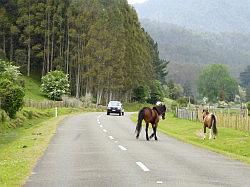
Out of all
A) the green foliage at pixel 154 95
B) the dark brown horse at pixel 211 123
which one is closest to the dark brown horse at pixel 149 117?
the dark brown horse at pixel 211 123

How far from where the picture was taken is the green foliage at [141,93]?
102 meters

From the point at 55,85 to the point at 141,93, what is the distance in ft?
95.4

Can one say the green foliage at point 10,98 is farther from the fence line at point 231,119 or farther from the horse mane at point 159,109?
the horse mane at point 159,109

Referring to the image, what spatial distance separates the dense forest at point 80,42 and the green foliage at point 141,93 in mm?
7534

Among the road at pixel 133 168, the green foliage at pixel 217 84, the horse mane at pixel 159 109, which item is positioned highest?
the green foliage at pixel 217 84

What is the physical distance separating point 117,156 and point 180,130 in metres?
20.4

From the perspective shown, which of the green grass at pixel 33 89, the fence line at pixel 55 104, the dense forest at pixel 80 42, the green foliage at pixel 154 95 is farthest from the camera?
the green foliage at pixel 154 95

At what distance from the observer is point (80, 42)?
83.9 metres

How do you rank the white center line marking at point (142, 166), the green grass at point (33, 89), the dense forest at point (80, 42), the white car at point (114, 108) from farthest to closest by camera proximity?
the dense forest at point (80, 42), the green grass at point (33, 89), the white car at point (114, 108), the white center line marking at point (142, 166)

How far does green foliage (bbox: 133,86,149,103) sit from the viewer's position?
4029 inches

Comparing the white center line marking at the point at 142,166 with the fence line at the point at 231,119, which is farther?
the fence line at the point at 231,119

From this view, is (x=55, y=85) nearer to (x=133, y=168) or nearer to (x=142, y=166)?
(x=142, y=166)

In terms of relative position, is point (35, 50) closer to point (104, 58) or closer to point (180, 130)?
point (104, 58)

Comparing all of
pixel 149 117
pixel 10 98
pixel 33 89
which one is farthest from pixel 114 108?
pixel 149 117
